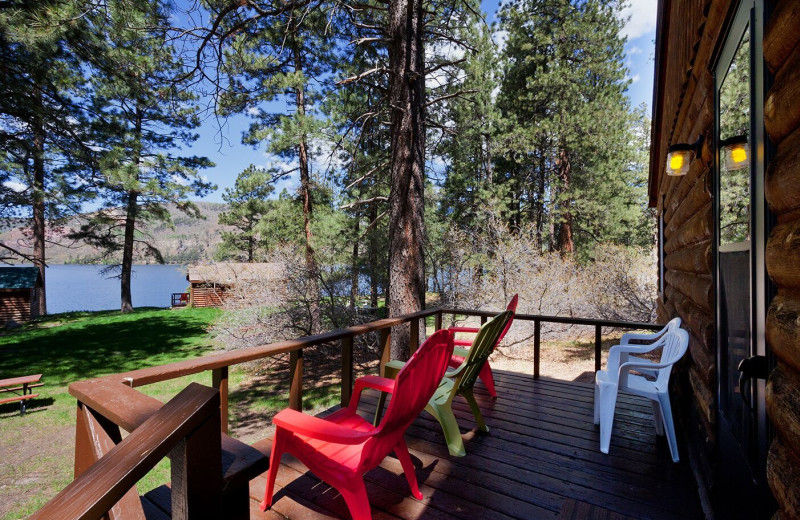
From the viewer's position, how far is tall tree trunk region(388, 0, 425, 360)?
5.03m

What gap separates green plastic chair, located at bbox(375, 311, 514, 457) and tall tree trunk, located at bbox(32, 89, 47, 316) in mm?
6516

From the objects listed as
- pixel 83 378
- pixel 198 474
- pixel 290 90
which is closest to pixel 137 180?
pixel 290 90

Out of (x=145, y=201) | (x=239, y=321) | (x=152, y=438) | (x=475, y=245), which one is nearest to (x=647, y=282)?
(x=475, y=245)

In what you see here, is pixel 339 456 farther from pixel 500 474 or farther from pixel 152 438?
pixel 152 438

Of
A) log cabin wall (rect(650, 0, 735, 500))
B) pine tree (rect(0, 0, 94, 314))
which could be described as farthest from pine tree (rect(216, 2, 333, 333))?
log cabin wall (rect(650, 0, 735, 500))

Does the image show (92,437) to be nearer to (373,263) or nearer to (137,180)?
(373,263)

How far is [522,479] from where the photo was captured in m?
2.29

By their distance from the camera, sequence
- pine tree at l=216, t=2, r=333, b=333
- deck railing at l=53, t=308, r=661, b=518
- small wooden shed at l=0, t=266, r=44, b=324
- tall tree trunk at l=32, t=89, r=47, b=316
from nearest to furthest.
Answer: deck railing at l=53, t=308, r=661, b=518 < pine tree at l=216, t=2, r=333, b=333 < tall tree trunk at l=32, t=89, r=47, b=316 < small wooden shed at l=0, t=266, r=44, b=324

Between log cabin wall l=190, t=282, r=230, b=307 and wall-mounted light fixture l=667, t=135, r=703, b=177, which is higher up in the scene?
wall-mounted light fixture l=667, t=135, r=703, b=177

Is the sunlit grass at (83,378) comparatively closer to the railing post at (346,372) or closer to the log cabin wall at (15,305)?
the log cabin wall at (15,305)

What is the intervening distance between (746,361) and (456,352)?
103 inches

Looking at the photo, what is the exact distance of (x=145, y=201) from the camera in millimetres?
16188

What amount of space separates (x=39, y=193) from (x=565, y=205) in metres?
16.4

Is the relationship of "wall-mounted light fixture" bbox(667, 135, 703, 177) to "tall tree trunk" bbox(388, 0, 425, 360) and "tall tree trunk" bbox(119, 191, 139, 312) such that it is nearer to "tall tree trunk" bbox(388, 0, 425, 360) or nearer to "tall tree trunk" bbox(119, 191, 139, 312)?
"tall tree trunk" bbox(388, 0, 425, 360)
